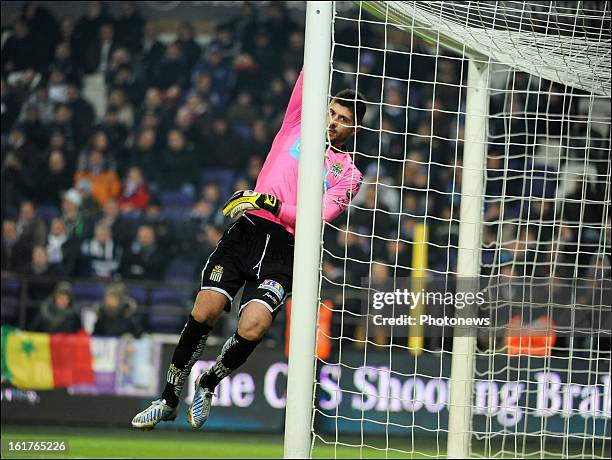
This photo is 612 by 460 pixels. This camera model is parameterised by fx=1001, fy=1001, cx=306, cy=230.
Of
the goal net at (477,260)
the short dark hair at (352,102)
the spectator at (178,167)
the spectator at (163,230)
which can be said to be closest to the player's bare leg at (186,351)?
the goal net at (477,260)

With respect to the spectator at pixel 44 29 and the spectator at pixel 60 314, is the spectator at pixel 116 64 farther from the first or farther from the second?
the spectator at pixel 60 314

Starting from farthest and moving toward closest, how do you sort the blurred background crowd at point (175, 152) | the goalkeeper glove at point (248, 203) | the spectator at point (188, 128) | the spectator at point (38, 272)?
the spectator at point (188, 128) → the spectator at point (38, 272) → the blurred background crowd at point (175, 152) → the goalkeeper glove at point (248, 203)

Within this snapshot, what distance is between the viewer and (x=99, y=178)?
43.1ft

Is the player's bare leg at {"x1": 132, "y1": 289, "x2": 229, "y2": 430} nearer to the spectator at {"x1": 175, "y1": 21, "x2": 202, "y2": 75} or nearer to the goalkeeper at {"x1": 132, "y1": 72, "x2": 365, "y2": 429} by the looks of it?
the goalkeeper at {"x1": 132, "y1": 72, "x2": 365, "y2": 429}

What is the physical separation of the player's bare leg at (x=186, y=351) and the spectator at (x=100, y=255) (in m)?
6.71

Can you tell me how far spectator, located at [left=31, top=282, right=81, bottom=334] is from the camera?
1089 cm

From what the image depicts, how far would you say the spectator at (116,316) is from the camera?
35.0 ft

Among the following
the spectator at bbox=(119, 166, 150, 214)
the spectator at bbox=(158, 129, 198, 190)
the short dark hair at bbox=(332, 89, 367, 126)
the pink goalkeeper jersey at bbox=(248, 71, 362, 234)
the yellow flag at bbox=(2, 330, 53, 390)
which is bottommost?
the yellow flag at bbox=(2, 330, 53, 390)

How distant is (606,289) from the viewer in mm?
6309

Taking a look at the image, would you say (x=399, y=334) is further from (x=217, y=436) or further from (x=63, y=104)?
(x=63, y=104)

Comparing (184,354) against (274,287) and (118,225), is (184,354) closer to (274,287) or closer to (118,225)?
(274,287)

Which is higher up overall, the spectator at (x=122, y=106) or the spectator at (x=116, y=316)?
the spectator at (x=122, y=106)

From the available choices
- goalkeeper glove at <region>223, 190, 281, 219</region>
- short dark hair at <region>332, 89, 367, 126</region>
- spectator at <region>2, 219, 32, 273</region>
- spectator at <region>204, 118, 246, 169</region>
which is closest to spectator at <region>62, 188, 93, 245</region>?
spectator at <region>2, 219, 32, 273</region>

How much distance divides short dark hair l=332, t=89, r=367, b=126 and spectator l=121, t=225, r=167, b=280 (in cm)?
669
